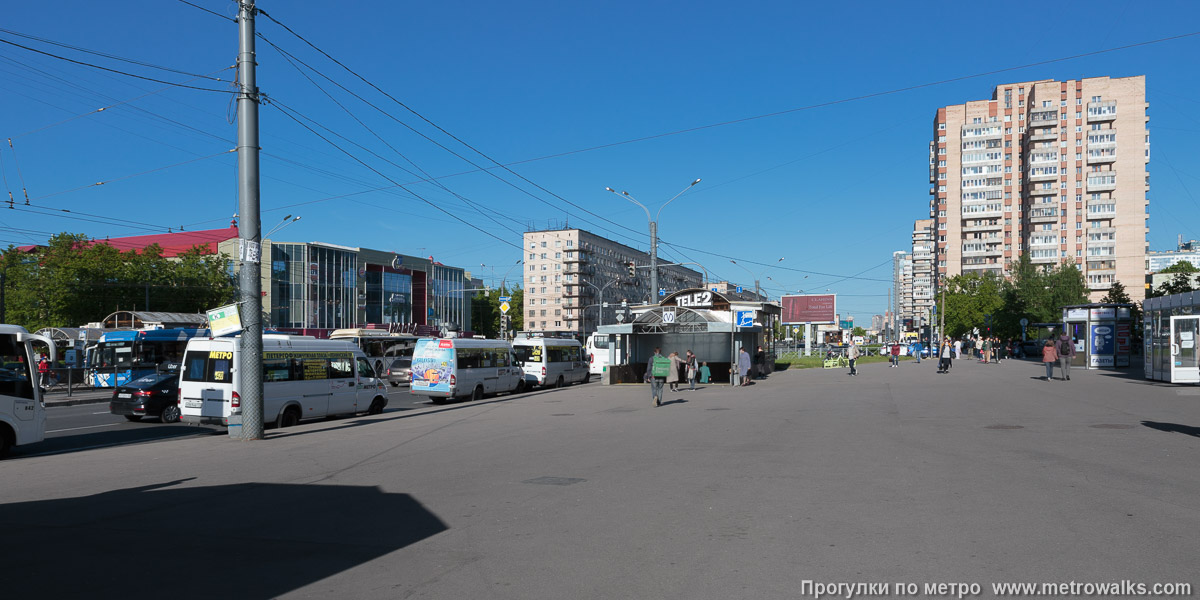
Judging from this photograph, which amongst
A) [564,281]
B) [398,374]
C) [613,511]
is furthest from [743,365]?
[564,281]

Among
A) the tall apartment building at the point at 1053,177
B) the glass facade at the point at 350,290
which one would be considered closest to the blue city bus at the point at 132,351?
the glass facade at the point at 350,290

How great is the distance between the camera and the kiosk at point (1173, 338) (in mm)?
25875

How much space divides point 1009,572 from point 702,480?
4.29m

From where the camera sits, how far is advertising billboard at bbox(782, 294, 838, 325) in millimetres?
68062

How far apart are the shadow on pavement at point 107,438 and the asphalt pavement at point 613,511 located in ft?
3.23

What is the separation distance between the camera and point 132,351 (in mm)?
34500

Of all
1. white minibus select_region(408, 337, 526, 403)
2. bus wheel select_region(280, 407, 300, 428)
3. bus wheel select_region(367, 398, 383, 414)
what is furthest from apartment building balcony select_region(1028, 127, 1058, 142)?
bus wheel select_region(280, 407, 300, 428)

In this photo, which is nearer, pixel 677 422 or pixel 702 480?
pixel 702 480

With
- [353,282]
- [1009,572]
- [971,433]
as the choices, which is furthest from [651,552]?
[353,282]

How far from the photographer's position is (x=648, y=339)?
1506 inches

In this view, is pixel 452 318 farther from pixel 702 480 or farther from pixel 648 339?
pixel 702 480

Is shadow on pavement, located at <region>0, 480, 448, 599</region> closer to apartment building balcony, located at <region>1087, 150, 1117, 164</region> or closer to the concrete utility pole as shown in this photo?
the concrete utility pole

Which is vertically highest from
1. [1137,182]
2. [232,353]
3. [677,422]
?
[1137,182]

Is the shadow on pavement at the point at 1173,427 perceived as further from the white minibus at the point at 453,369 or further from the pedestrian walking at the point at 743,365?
the white minibus at the point at 453,369
